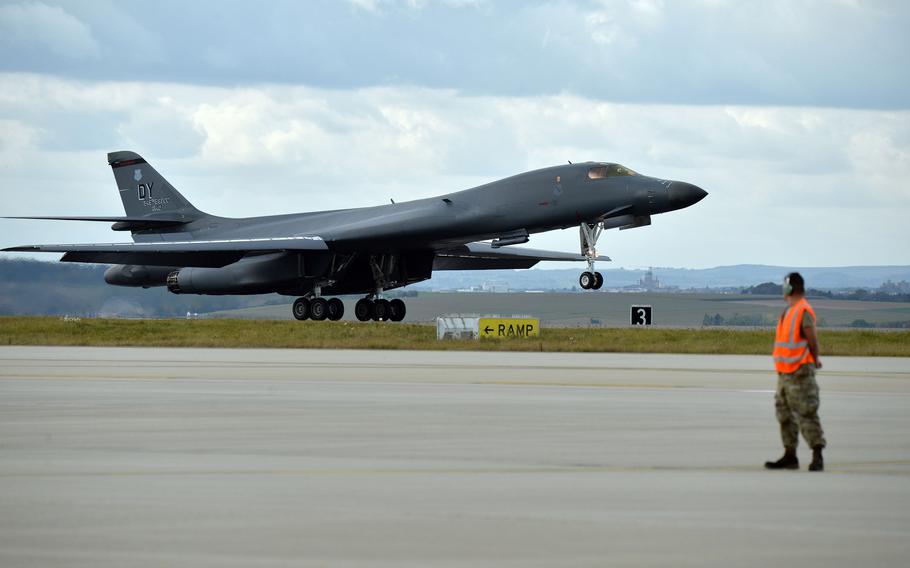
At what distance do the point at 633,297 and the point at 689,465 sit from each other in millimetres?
78780

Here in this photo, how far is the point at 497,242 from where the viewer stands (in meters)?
33.9

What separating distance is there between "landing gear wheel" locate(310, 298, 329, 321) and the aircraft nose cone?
10.5 meters

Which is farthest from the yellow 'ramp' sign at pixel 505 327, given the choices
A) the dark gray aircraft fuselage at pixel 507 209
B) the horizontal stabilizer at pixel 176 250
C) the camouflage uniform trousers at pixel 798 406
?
the camouflage uniform trousers at pixel 798 406

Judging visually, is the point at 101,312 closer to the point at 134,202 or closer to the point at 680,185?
the point at 134,202

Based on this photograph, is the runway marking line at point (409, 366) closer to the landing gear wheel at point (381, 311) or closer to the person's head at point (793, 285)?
the person's head at point (793, 285)

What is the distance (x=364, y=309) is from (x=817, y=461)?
29.7m

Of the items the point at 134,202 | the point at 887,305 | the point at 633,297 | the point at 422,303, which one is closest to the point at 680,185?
the point at 134,202

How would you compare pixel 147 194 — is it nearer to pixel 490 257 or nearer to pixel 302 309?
pixel 302 309

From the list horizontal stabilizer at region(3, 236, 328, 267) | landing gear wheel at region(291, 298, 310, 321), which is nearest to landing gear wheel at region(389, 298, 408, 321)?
landing gear wheel at region(291, 298, 310, 321)

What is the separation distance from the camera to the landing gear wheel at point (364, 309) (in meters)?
38.4

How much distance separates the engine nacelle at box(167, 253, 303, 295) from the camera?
3700 centimetres

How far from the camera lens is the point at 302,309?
3784 cm

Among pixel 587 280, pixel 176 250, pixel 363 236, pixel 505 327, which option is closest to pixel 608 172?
pixel 587 280

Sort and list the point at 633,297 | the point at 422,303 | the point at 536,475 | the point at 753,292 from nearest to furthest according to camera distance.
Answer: the point at 536,475
the point at 422,303
the point at 633,297
the point at 753,292
